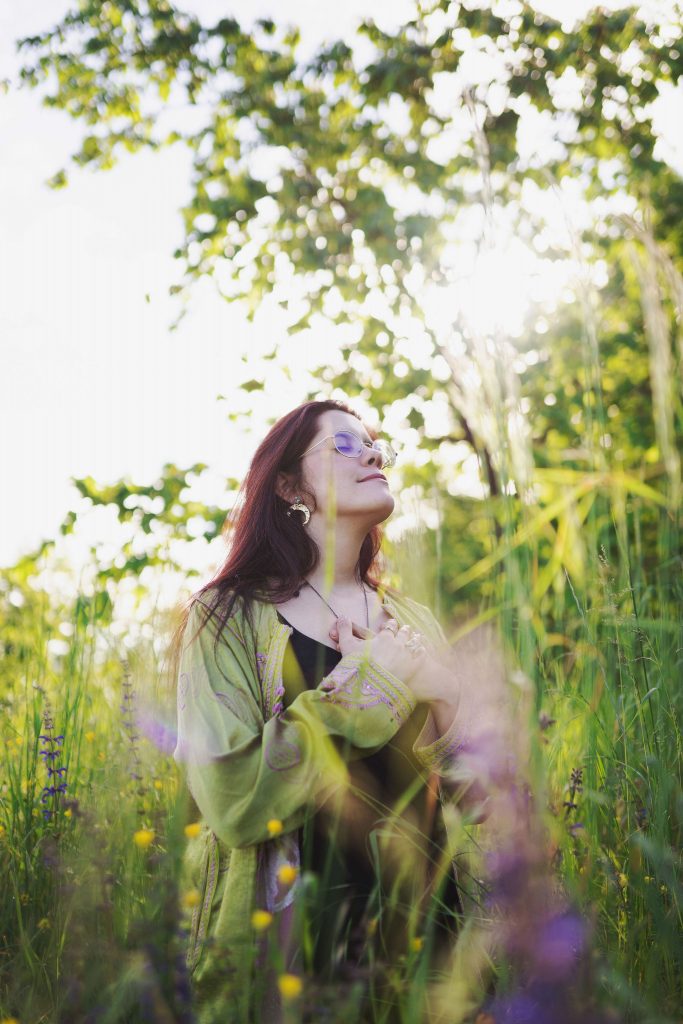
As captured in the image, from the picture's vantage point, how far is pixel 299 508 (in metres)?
2.08

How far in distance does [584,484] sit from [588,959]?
26.5 inches

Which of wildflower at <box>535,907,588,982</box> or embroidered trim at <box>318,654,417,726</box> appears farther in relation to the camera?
embroidered trim at <box>318,654,417,726</box>

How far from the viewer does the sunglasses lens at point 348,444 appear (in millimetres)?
1958

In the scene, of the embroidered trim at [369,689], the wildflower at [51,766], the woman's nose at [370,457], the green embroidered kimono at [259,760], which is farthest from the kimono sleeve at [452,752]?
the wildflower at [51,766]

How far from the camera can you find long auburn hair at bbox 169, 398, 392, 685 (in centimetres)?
182

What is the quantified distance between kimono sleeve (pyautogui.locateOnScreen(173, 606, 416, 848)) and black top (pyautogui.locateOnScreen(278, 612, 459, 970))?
66 mm

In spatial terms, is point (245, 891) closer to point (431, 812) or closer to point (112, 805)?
point (431, 812)

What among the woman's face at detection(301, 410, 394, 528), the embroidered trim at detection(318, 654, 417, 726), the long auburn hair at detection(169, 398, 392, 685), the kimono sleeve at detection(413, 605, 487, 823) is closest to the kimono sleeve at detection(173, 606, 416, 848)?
the embroidered trim at detection(318, 654, 417, 726)

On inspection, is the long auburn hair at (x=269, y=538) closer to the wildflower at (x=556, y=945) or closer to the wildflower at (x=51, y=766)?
the wildflower at (x=51, y=766)

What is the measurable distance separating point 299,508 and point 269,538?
0.14m

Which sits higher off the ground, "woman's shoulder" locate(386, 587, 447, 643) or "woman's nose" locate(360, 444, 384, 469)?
"woman's nose" locate(360, 444, 384, 469)

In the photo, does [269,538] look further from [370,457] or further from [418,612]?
[418,612]

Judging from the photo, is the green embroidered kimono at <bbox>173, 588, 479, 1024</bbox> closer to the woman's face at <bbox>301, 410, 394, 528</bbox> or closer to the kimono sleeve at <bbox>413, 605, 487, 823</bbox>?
the kimono sleeve at <bbox>413, 605, 487, 823</bbox>

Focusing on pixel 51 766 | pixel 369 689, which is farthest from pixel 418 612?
pixel 51 766
